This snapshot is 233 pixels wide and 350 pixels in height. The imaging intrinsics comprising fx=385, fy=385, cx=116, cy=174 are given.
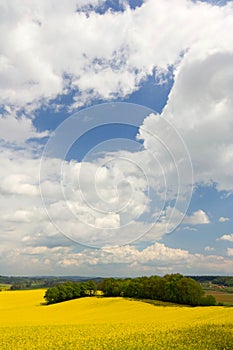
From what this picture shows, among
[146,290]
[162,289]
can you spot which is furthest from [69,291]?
[162,289]

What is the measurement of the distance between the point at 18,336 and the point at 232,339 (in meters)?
17.8

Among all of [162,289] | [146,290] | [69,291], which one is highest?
[69,291]

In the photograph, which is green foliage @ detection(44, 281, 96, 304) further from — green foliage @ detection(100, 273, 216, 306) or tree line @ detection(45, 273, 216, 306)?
green foliage @ detection(100, 273, 216, 306)

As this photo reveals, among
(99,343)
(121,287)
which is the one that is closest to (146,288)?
(121,287)

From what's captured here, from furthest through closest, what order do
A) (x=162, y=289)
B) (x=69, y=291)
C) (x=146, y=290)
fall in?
(x=69, y=291) → (x=146, y=290) → (x=162, y=289)

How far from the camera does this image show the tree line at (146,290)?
224 feet

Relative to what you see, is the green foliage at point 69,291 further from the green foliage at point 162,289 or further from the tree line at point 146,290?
the green foliage at point 162,289

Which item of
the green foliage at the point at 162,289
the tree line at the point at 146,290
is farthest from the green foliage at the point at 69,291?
the green foliage at the point at 162,289

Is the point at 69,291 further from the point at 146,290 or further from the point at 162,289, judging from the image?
the point at 162,289

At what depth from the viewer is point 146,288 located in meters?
79.8

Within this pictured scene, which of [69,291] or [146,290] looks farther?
[69,291]

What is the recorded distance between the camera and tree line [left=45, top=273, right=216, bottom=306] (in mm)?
68375

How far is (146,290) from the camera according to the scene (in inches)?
3132

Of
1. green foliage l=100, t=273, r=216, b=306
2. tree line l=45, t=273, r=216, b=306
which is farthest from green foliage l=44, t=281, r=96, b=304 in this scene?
green foliage l=100, t=273, r=216, b=306
